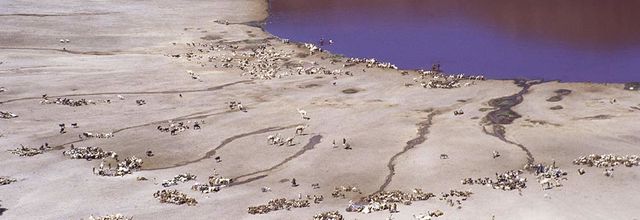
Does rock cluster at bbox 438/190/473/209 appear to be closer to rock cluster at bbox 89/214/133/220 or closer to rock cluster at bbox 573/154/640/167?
rock cluster at bbox 573/154/640/167

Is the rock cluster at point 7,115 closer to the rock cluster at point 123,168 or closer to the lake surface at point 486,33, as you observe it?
the rock cluster at point 123,168

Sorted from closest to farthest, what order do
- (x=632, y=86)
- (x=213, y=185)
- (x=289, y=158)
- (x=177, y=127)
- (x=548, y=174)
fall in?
1. (x=548, y=174)
2. (x=213, y=185)
3. (x=289, y=158)
4. (x=177, y=127)
5. (x=632, y=86)

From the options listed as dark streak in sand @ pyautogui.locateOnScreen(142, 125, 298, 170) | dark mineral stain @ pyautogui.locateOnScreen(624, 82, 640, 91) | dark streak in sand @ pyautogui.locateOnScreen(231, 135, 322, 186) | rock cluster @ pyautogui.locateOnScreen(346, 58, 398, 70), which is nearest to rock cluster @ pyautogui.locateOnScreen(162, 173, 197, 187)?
dark streak in sand @ pyautogui.locateOnScreen(142, 125, 298, 170)

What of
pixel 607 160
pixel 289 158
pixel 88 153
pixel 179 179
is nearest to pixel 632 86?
pixel 607 160

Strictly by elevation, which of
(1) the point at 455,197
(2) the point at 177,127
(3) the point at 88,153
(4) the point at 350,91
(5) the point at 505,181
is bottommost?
(3) the point at 88,153

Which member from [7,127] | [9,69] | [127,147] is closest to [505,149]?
[127,147]

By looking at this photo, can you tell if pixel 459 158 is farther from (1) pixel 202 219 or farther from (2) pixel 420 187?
(1) pixel 202 219

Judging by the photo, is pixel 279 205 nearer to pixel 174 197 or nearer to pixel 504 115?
pixel 174 197
